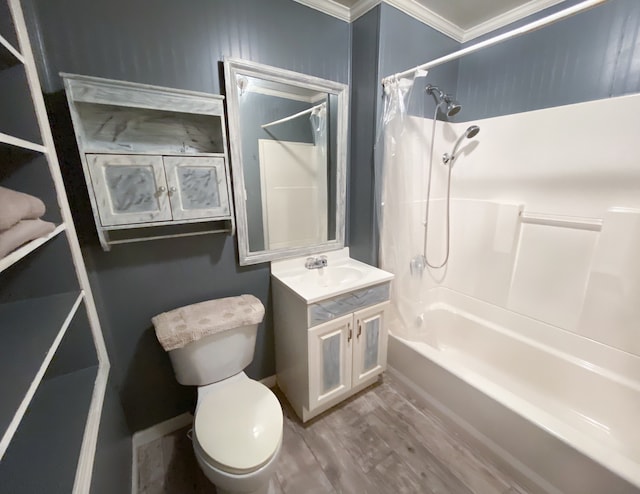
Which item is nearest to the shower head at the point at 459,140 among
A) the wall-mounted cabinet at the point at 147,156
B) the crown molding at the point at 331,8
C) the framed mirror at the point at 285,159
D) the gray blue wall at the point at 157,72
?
the framed mirror at the point at 285,159

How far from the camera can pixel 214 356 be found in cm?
132

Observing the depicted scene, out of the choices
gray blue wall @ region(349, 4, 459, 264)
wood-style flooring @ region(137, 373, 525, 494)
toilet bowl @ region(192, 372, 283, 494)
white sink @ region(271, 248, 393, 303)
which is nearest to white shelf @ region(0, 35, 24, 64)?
white sink @ region(271, 248, 393, 303)

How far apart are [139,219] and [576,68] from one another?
94.5 inches

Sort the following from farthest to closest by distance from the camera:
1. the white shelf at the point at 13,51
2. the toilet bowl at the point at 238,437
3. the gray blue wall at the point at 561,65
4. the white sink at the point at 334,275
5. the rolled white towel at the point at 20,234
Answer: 1. the white sink at the point at 334,275
2. the gray blue wall at the point at 561,65
3. the toilet bowl at the point at 238,437
4. the white shelf at the point at 13,51
5. the rolled white towel at the point at 20,234

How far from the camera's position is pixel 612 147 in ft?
4.62

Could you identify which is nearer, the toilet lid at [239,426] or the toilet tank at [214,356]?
the toilet lid at [239,426]

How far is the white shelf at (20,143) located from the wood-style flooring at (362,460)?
4.93 feet

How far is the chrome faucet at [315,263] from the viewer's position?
1738 millimetres

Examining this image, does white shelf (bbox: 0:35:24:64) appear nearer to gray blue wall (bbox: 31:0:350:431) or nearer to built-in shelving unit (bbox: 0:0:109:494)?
built-in shelving unit (bbox: 0:0:109:494)

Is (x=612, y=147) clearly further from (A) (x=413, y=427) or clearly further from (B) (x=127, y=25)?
(B) (x=127, y=25)

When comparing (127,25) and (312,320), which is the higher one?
(127,25)

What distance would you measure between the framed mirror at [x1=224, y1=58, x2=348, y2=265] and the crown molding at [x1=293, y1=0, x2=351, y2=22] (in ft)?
1.20

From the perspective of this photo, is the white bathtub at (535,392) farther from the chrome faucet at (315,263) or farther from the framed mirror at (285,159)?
the framed mirror at (285,159)

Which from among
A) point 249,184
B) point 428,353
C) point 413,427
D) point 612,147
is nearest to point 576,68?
point 612,147
